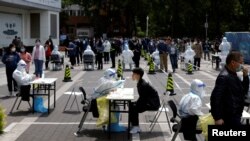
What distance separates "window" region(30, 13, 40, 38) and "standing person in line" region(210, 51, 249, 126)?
46.4 metres

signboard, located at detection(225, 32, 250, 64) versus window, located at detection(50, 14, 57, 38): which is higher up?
window, located at detection(50, 14, 57, 38)

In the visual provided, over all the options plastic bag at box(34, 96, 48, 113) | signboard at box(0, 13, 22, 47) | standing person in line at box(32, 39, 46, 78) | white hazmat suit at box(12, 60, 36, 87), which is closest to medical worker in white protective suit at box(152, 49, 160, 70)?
standing person in line at box(32, 39, 46, 78)

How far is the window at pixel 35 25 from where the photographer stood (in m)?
51.9

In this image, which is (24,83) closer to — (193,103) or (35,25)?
(193,103)

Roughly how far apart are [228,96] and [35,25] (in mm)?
46899

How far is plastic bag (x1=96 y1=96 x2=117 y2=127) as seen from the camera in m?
10.7

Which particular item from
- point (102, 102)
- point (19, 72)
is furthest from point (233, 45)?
point (102, 102)

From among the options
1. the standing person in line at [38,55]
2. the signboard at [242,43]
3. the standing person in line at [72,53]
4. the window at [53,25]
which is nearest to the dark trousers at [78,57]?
the standing person in line at [72,53]

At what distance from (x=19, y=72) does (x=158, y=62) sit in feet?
54.2

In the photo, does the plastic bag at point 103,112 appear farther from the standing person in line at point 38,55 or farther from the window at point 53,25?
the window at point 53,25

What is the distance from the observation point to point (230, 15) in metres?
73.1

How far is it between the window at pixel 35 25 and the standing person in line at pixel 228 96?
4637cm

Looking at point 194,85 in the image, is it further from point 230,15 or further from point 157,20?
point 157,20

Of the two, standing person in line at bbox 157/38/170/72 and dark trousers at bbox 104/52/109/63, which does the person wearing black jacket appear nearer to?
standing person in line at bbox 157/38/170/72
